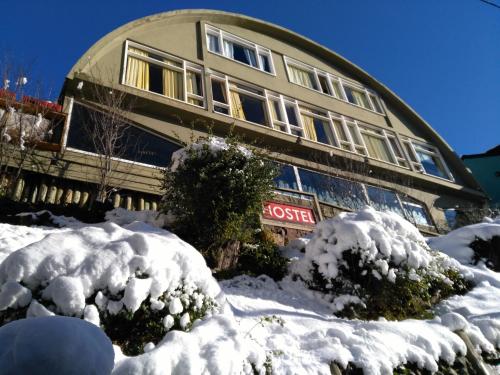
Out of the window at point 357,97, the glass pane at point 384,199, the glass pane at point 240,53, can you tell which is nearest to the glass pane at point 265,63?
the glass pane at point 240,53

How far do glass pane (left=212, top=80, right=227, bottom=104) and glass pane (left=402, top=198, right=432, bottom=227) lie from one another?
8805 millimetres

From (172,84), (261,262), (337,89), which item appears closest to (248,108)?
(172,84)

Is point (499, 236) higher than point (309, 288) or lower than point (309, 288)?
higher

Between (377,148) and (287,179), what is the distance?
21.8 feet

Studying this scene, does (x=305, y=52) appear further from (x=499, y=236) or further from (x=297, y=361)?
(x=297, y=361)

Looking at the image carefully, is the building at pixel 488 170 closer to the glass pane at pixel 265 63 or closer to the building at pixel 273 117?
the building at pixel 273 117

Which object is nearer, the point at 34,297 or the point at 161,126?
the point at 34,297

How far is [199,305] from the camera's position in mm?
3324

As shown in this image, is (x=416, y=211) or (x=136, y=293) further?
(x=416, y=211)

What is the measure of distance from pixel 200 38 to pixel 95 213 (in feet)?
34.0

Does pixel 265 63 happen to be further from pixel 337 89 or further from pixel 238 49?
pixel 337 89

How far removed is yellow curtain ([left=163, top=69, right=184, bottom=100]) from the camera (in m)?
11.9

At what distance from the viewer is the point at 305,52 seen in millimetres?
18297

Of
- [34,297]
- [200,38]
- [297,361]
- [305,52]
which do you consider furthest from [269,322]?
[305,52]
